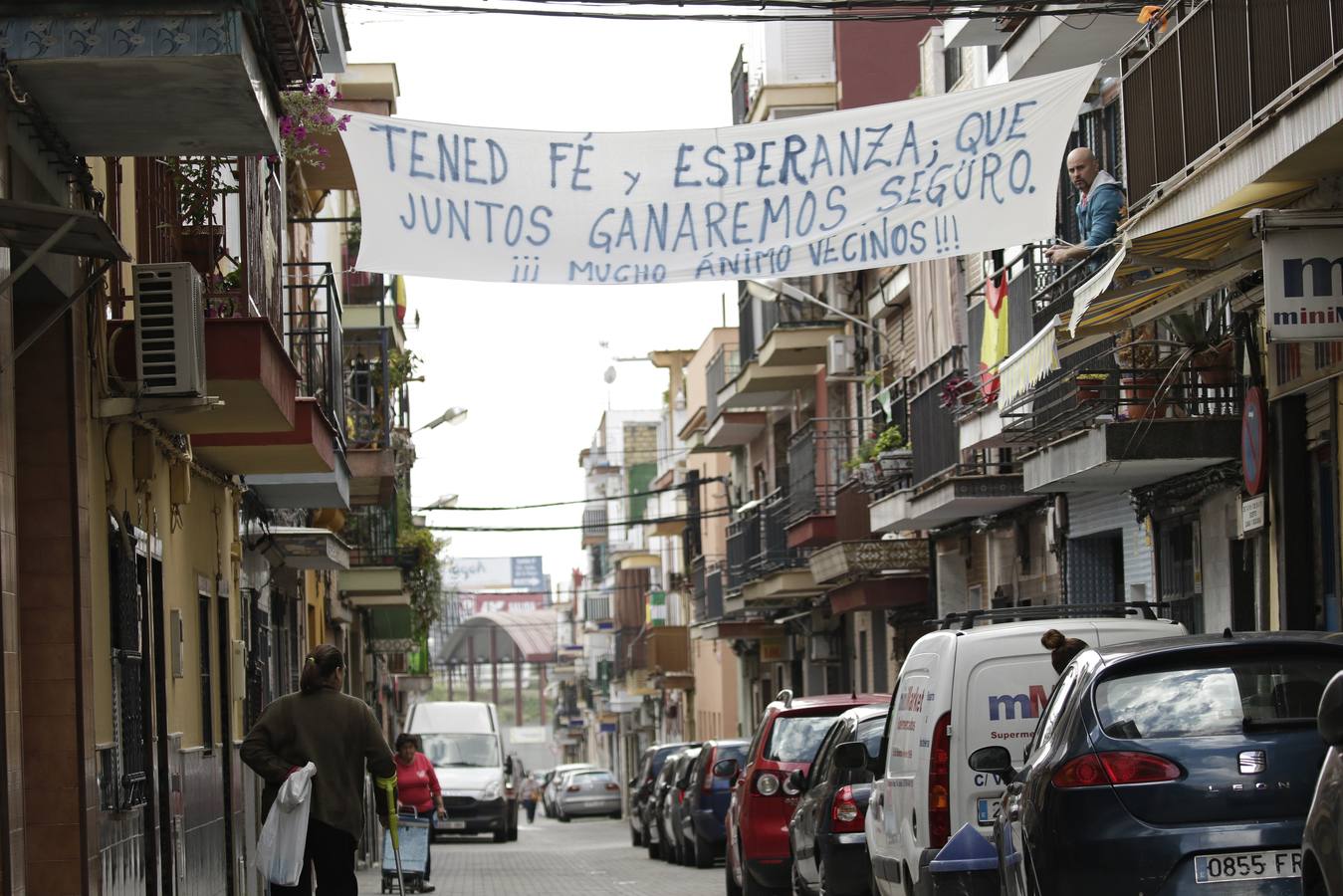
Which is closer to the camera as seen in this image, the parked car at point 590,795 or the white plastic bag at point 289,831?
the white plastic bag at point 289,831

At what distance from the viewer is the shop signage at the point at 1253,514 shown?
1630 centimetres

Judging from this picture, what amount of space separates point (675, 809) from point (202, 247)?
54.7 ft

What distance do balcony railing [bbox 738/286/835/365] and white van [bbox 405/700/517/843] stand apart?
869 cm

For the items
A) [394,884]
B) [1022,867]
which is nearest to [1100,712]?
[1022,867]

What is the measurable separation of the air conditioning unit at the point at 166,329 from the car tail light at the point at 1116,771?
560cm

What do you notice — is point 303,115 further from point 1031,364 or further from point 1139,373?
point 1139,373

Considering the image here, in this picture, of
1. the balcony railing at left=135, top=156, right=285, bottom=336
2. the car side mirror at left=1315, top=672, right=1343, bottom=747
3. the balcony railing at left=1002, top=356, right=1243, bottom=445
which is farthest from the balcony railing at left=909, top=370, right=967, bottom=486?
the car side mirror at left=1315, top=672, right=1343, bottom=747

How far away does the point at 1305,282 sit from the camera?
39.3 feet

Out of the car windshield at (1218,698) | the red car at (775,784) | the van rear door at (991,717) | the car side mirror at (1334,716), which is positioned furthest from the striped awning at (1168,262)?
the car side mirror at (1334,716)

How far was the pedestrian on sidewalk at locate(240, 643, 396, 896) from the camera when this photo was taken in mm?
11922

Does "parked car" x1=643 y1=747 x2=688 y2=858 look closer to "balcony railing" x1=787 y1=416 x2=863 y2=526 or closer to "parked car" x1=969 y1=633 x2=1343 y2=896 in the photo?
"balcony railing" x1=787 y1=416 x2=863 y2=526

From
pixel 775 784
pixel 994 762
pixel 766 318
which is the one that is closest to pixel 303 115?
pixel 775 784

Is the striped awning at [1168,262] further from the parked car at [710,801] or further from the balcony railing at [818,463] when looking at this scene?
the balcony railing at [818,463]

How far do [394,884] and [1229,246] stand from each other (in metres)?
12.2
